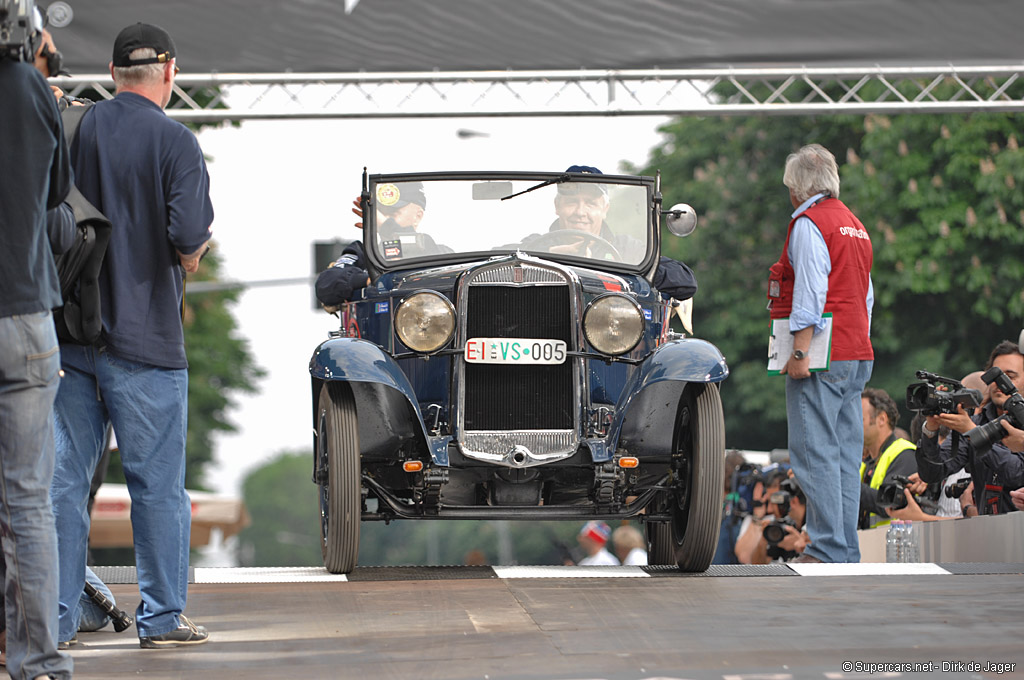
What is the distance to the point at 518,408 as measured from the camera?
7.60m

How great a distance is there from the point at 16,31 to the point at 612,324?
13.1 feet

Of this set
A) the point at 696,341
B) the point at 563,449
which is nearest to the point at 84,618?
the point at 563,449

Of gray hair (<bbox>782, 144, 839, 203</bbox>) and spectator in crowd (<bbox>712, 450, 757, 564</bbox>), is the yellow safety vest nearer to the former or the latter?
spectator in crowd (<bbox>712, 450, 757, 564</bbox>)

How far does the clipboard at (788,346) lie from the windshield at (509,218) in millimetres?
878

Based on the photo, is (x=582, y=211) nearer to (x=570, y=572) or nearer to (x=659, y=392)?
(x=659, y=392)

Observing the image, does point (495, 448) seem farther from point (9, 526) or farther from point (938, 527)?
point (9, 526)

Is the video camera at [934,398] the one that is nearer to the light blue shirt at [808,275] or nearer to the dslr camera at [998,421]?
the dslr camera at [998,421]

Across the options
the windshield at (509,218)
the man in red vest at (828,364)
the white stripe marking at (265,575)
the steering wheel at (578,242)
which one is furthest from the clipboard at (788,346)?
the white stripe marking at (265,575)

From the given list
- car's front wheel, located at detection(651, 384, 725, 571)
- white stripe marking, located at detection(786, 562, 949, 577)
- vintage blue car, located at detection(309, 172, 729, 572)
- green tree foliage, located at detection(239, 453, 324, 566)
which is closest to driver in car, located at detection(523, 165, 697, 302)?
vintage blue car, located at detection(309, 172, 729, 572)

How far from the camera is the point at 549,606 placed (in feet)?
19.2

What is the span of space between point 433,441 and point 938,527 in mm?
3301

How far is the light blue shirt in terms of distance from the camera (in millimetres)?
8289

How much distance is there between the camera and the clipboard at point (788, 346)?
27.1ft

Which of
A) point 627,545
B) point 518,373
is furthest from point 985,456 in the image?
point 627,545
